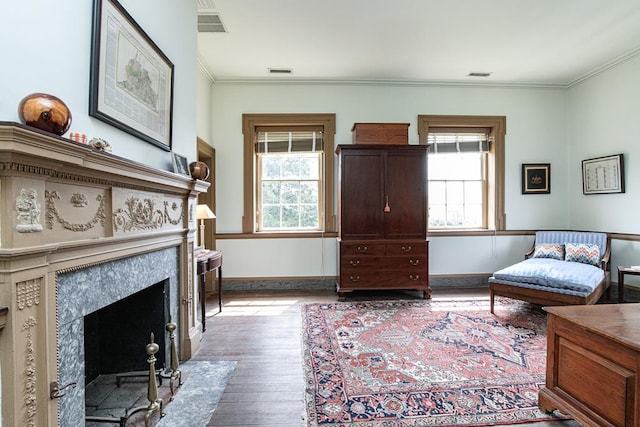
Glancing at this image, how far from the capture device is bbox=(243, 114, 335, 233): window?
4.43 meters

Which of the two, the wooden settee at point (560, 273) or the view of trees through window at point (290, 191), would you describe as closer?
the wooden settee at point (560, 273)

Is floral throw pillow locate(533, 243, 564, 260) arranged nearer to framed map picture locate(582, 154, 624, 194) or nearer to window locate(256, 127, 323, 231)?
framed map picture locate(582, 154, 624, 194)

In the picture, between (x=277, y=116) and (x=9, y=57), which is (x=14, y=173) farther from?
(x=277, y=116)

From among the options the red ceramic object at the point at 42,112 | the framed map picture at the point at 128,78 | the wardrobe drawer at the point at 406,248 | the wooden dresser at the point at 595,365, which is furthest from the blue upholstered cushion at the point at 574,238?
the red ceramic object at the point at 42,112

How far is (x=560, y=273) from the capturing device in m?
3.18

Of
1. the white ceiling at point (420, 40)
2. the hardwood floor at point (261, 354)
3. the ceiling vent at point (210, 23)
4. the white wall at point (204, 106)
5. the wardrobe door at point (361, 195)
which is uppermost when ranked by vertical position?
the white ceiling at point (420, 40)

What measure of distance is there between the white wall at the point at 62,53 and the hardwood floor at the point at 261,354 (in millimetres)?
1603

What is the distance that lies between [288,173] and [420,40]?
238cm

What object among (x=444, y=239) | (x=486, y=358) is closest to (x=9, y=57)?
(x=486, y=358)

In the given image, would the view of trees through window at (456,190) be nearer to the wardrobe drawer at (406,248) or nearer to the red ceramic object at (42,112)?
the wardrobe drawer at (406,248)

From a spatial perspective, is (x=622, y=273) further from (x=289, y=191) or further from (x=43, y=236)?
(x=43, y=236)

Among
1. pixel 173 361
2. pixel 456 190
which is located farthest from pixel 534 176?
pixel 173 361

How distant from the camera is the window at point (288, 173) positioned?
443 centimetres

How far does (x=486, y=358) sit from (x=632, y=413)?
1.09m
